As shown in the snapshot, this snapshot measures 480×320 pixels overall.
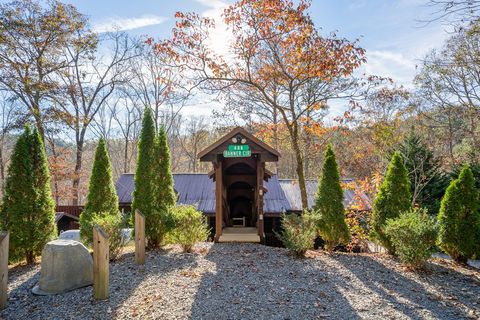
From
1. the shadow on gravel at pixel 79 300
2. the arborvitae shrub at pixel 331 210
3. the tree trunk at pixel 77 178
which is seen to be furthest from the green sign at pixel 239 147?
the tree trunk at pixel 77 178

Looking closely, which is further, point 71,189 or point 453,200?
point 71,189

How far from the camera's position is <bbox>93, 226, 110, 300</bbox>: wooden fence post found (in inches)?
182

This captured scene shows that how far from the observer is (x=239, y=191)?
38.4 ft

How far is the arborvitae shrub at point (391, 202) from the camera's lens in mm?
7367

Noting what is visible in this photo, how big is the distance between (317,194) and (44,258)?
6.11 meters

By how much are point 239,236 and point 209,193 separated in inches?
238

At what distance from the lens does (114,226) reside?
21.6 feet

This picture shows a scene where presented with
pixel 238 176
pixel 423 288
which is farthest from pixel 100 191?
pixel 423 288

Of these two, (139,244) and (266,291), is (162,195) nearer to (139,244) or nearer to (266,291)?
(139,244)

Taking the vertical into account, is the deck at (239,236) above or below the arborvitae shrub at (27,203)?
below

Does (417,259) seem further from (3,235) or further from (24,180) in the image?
(24,180)

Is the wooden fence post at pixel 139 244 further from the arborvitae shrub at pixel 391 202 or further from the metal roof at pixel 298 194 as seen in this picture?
the metal roof at pixel 298 194

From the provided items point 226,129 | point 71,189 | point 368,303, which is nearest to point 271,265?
point 368,303

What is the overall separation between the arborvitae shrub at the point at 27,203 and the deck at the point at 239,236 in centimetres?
421
